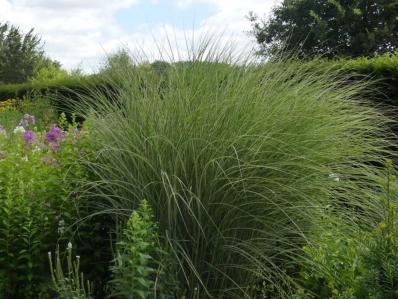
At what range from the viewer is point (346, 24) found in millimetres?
17875

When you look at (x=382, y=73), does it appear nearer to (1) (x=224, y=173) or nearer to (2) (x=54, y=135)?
(2) (x=54, y=135)

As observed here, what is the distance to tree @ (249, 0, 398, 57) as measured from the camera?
17.2m

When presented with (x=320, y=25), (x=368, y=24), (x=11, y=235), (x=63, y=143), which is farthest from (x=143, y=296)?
(x=368, y=24)

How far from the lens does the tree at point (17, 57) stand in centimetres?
2628

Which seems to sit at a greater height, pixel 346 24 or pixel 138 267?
pixel 346 24

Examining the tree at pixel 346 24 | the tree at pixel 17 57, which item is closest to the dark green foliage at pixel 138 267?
the tree at pixel 346 24

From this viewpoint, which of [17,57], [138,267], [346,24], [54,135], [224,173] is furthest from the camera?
[17,57]

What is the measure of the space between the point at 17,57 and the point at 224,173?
26.5m

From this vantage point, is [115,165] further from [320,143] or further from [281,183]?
[320,143]

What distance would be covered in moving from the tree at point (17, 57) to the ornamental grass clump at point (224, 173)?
24.7 meters

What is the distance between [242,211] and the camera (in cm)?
235

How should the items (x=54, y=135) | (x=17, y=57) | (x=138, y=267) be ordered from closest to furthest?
(x=138, y=267) < (x=54, y=135) < (x=17, y=57)

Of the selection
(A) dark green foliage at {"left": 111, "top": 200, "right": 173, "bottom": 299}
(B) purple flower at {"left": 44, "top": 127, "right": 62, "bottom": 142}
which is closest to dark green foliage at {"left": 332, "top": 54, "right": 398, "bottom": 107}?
(B) purple flower at {"left": 44, "top": 127, "right": 62, "bottom": 142}

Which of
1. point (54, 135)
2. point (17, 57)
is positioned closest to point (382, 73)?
point (54, 135)
